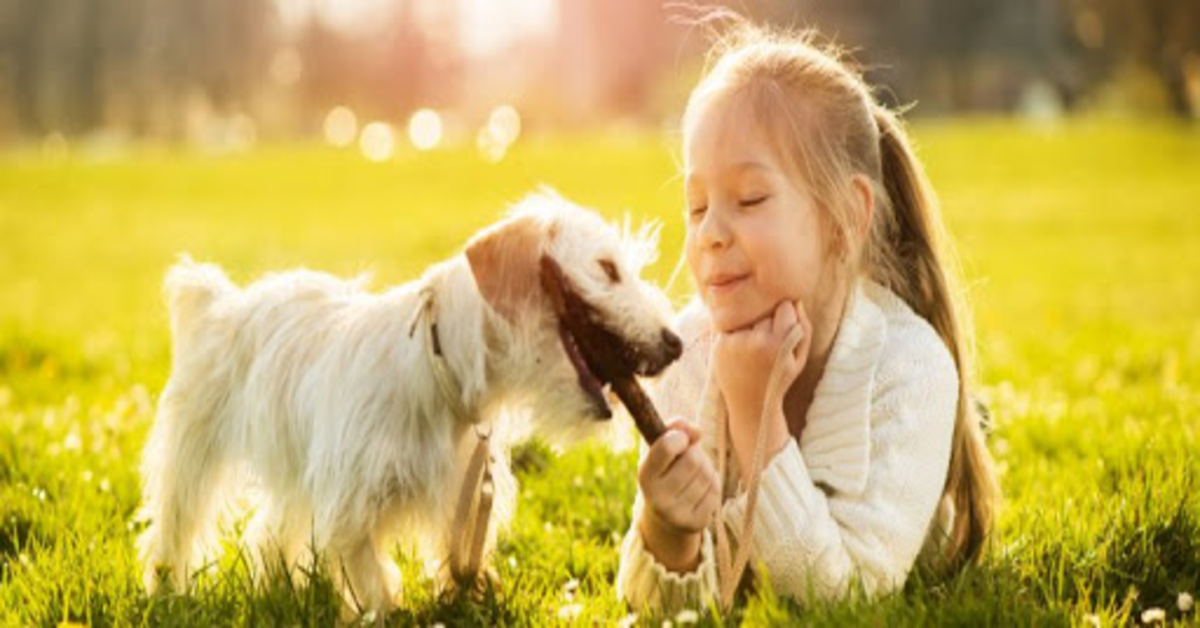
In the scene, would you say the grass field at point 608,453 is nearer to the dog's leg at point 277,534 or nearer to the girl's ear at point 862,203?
the dog's leg at point 277,534

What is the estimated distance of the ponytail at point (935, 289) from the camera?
4.41m

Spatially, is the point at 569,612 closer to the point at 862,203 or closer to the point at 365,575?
the point at 365,575

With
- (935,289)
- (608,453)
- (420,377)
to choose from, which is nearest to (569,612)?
(420,377)

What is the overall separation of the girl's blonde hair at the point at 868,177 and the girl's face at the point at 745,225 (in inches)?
2.5

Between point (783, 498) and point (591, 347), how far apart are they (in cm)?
70

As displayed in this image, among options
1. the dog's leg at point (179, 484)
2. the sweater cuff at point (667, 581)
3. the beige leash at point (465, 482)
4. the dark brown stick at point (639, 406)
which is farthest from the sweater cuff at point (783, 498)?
the dog's leg at point (179, 484)

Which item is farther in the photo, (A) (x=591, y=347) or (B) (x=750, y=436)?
(B) (x=750, y=436)

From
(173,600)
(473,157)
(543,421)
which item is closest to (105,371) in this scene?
(173,600)

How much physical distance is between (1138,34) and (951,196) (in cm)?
2655

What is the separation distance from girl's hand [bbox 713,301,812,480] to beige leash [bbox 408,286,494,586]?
743 mm

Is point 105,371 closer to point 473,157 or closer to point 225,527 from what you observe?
point 225,527

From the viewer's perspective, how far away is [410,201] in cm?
3434

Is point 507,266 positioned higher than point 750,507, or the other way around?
point 507,266

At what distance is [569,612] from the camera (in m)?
3.97
